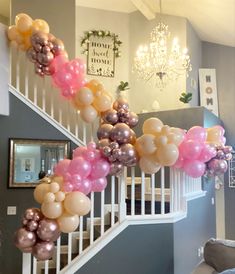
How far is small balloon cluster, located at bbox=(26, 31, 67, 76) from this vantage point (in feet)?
12.6

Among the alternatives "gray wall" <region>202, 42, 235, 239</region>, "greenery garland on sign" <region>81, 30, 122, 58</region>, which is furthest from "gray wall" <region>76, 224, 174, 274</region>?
"greenery garland on sign" <region>81, 30, 122, 58</region>

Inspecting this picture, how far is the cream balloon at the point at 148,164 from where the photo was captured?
3417 millimetres

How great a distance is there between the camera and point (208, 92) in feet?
22.8

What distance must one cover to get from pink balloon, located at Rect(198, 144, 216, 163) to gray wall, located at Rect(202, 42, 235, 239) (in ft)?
11.1

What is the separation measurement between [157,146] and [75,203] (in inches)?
39.0

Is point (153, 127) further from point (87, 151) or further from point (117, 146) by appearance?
point (87, 151)

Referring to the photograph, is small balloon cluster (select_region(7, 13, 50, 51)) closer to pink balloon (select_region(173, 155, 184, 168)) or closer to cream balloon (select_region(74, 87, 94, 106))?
cream balloon (select_region(74, 87, 94, 106))

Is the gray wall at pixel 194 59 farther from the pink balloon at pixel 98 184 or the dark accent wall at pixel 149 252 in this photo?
the pink balloon at pixel 98 184

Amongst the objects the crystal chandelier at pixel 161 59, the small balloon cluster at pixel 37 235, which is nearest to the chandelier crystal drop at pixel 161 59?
the crystal chandelier at pixel 161 59

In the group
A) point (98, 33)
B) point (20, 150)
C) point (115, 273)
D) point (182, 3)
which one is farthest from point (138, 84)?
point (115, 273)

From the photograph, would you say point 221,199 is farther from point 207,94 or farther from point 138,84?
point 138,84

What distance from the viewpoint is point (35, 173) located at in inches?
175

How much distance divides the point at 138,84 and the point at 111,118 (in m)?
3.41

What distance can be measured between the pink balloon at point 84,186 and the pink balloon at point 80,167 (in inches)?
2.3
